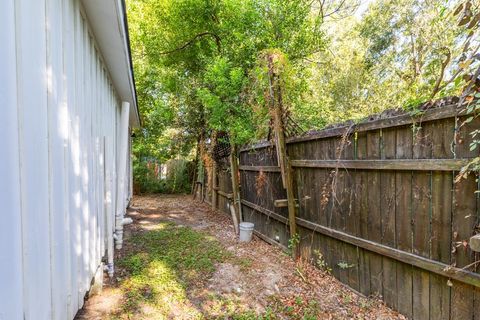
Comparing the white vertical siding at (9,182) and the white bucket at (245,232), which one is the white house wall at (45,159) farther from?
the white bucket at (245,232)

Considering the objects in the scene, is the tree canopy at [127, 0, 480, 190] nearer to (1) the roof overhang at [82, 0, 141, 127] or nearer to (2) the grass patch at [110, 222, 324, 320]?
(1) the roof overhang at [82, 0, 141, 127]

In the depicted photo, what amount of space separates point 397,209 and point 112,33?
10.6ft

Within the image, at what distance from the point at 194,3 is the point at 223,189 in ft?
15.7

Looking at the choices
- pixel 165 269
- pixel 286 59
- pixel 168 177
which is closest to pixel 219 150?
pixel 286 59

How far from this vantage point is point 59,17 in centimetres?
187

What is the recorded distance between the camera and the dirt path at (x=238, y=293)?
271cm

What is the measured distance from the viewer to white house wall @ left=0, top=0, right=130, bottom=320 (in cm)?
116

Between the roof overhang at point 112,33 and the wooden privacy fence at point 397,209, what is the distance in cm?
253

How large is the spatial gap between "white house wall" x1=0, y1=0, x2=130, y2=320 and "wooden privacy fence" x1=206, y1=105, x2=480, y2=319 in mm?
2674

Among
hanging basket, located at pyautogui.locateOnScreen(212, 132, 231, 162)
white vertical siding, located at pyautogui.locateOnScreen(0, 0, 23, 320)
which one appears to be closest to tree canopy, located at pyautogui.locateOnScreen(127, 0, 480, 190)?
hanging basket, located at pyautogui.locateOnScreen(212, 132, 231, 162)

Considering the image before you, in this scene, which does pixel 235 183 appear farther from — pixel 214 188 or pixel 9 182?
pixel 9 182

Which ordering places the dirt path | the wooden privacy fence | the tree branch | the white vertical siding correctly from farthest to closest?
the tree branch
the dirt path
the wooden privacy fence
the white vertical siding

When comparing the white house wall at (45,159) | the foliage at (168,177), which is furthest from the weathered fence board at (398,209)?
the foliage at (168,177)

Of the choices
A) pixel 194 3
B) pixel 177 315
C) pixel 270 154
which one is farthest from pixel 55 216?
pixel 194 3
